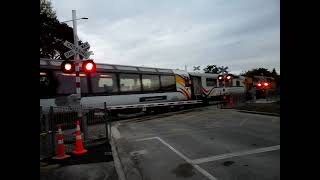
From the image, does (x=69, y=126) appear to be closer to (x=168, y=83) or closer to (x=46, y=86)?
(x=46, y=86)

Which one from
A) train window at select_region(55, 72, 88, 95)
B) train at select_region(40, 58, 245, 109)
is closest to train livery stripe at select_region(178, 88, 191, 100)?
train at select_region(40, 58, 245, 109)

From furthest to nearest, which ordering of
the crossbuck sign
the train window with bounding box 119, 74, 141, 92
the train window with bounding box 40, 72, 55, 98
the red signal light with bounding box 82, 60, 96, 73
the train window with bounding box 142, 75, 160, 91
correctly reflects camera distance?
the train window with bounding box 142, 75, 160, 91 → the train window with bounding box 119, 74, 141, 92 → the train window with bounding box 40, 72, 55, 98 → the crossbuck sign → the red signal light with bounding box 82, 60, 96, 73

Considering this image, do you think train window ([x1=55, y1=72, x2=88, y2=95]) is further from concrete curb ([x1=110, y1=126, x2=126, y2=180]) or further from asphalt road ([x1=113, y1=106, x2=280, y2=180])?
concrete curb ([x1=110, y1=126, x2=126, y2=180])

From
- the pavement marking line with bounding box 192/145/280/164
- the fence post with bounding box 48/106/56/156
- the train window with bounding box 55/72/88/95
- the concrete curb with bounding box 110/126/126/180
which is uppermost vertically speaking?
the train window with bounding box 55/72/88/95

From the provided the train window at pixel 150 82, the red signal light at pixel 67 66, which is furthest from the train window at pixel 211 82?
the red signal light at pixel 67 66

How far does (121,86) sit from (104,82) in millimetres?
1519

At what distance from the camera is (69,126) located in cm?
1102

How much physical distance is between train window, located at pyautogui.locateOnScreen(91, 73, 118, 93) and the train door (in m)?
11.0

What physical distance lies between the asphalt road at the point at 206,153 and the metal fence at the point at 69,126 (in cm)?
96

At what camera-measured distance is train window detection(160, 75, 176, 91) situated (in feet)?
82.4

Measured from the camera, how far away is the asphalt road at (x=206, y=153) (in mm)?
6828
